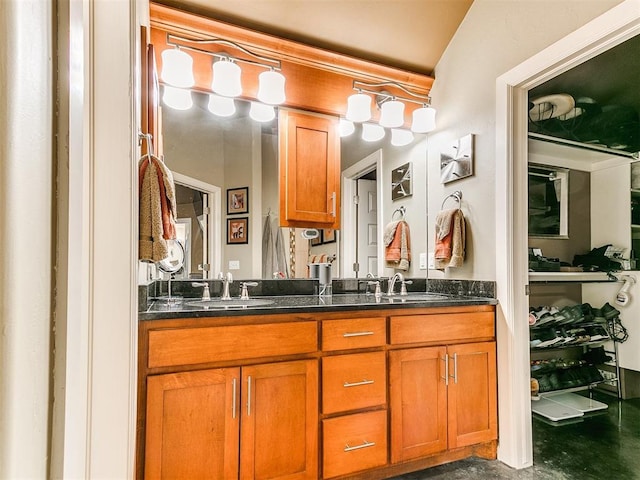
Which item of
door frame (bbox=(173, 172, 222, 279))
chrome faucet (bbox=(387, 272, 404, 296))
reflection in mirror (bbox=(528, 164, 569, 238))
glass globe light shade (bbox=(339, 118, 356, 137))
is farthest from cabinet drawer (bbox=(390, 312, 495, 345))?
reflection in mirror (bbox=(528, 164, 569, 238))

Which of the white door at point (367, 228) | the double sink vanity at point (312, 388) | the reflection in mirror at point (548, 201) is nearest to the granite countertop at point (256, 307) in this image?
the double sink vanity at point (312, 388)

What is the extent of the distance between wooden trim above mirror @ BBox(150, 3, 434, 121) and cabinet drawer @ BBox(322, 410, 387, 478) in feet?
5.95

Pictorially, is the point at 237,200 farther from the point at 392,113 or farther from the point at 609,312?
the point at 609,312

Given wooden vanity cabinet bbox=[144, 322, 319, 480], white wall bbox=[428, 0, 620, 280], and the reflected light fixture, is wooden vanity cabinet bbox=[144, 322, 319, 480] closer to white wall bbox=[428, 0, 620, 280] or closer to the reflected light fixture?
white wall bbox=[428, 0, 620, 280]

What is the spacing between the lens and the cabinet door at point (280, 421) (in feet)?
4.69

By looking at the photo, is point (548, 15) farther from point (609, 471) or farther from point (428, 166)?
point (609, 471)

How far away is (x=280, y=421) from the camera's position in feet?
4.84

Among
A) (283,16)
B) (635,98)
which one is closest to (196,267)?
(283,16)

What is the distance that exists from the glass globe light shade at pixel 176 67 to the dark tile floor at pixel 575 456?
2.36 metres

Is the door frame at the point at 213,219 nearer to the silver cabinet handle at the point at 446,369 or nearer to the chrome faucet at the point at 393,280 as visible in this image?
the chrome faucet at the point at 393,280

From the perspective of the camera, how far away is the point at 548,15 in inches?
66.3

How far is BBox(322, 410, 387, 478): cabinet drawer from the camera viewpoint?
1555 mm

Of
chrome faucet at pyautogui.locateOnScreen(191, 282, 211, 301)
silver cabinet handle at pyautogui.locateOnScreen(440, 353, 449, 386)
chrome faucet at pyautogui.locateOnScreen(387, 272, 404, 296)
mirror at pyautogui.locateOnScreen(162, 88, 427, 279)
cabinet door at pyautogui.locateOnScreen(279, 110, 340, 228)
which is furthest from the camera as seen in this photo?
chrome faucet at pyautogui.locateOnScreen(387, 272, 404, 296)

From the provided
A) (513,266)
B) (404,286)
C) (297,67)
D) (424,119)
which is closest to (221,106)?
(297,67)
